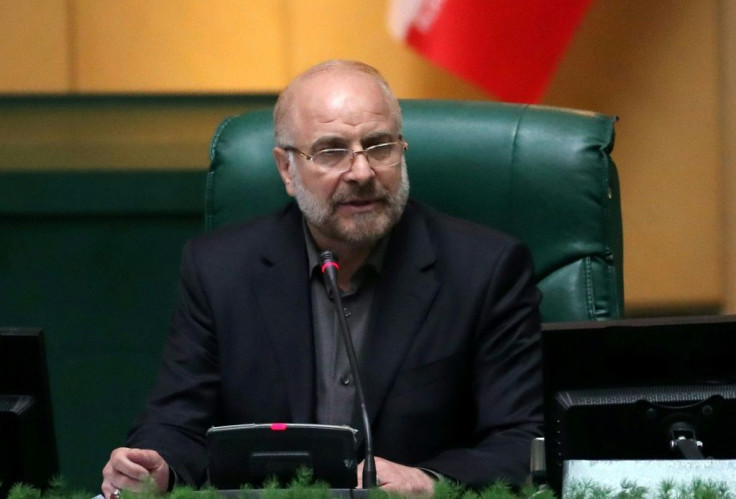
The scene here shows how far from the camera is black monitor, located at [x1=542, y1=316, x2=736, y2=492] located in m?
1.50

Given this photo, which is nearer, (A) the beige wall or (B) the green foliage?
(B) the green foliage

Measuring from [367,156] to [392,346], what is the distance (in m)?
0.35

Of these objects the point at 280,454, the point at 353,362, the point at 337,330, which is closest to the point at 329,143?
the point at 337,330

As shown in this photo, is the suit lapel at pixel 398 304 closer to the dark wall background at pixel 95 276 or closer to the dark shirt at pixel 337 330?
the dark shirt at pixel 337 330

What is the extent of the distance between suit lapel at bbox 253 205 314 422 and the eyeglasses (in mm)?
176

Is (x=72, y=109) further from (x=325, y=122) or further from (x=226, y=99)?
(x=325, y=122)

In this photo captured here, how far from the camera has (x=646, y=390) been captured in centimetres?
153

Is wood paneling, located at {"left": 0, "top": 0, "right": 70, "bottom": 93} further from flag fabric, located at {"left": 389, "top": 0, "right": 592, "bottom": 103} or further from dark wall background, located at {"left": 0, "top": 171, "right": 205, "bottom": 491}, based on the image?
flag fabric, located at {"left": 389, "top": 0, "right": 592, "bottom": 103}

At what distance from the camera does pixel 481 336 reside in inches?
95.3

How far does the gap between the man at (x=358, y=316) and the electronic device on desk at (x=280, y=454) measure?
55cm

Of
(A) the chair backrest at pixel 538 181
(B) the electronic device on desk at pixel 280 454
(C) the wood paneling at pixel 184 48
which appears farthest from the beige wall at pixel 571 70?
(B) the electronic device on desk at pixel 280 454

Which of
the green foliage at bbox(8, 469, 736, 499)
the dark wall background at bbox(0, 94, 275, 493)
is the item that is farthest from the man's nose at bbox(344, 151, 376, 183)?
the dark wall background at bbox(0, 94, 275, 493)

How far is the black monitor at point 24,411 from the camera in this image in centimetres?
163

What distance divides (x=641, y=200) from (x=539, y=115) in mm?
1034
